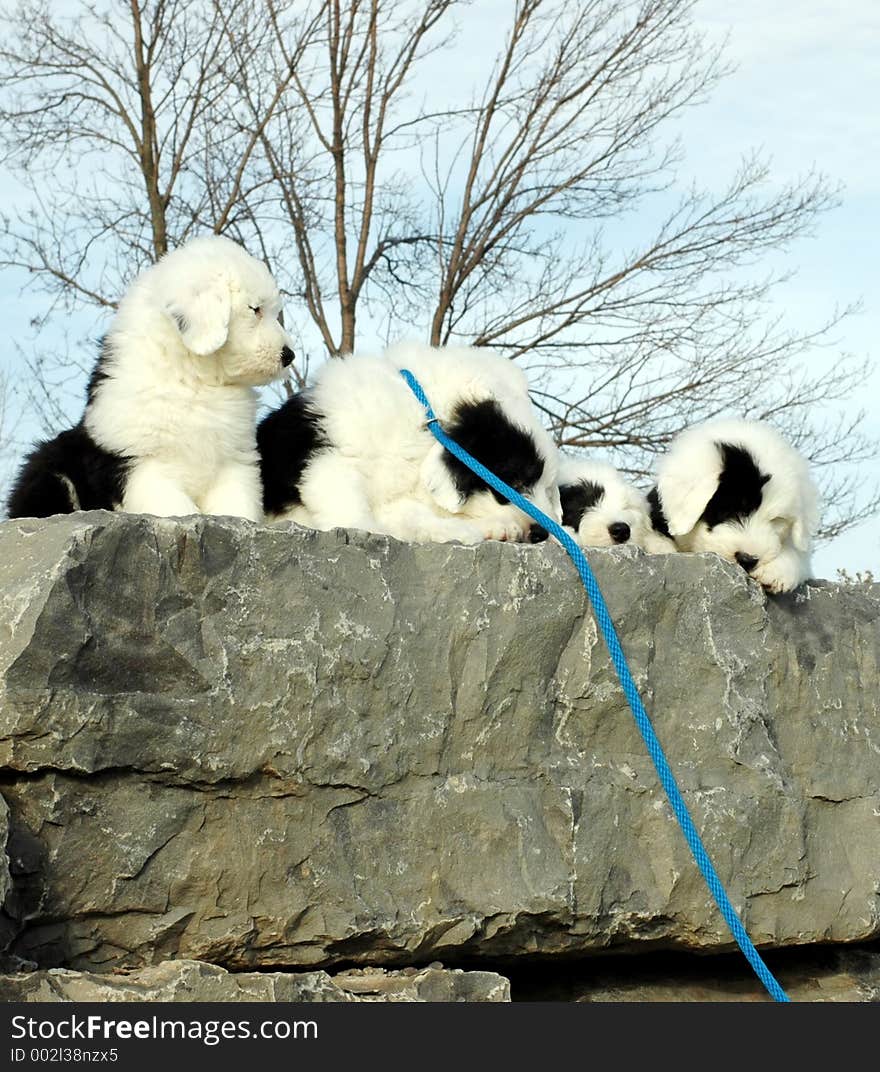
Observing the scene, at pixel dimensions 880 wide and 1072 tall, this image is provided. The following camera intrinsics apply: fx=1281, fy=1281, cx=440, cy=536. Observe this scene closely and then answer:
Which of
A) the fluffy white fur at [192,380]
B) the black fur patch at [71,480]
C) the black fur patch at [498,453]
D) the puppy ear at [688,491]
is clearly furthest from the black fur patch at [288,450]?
the puppy ear at [688,491]

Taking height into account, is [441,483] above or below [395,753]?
above

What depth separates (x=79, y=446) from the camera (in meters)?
4.50

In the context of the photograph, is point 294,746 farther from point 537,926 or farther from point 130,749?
point 537,926

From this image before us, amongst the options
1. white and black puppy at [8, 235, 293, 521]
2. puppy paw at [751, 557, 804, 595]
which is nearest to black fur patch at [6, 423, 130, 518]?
white and black puppy at [8, 235, 293, 521]

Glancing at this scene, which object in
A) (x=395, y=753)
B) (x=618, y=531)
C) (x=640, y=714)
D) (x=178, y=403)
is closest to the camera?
(x=395, y=753)

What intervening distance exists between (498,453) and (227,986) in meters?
2.10

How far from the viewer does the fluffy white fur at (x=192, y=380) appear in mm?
4352

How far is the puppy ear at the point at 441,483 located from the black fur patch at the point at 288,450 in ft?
1.30

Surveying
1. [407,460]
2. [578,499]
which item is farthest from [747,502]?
[407,460]

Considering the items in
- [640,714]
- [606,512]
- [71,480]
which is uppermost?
[606,512]

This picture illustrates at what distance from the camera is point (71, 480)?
447 cm

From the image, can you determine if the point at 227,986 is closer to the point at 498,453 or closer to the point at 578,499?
the point at 498,453

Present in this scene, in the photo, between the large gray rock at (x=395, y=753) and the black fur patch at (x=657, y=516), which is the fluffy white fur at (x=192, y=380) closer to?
the large gray rock at (x=395, y=753)
